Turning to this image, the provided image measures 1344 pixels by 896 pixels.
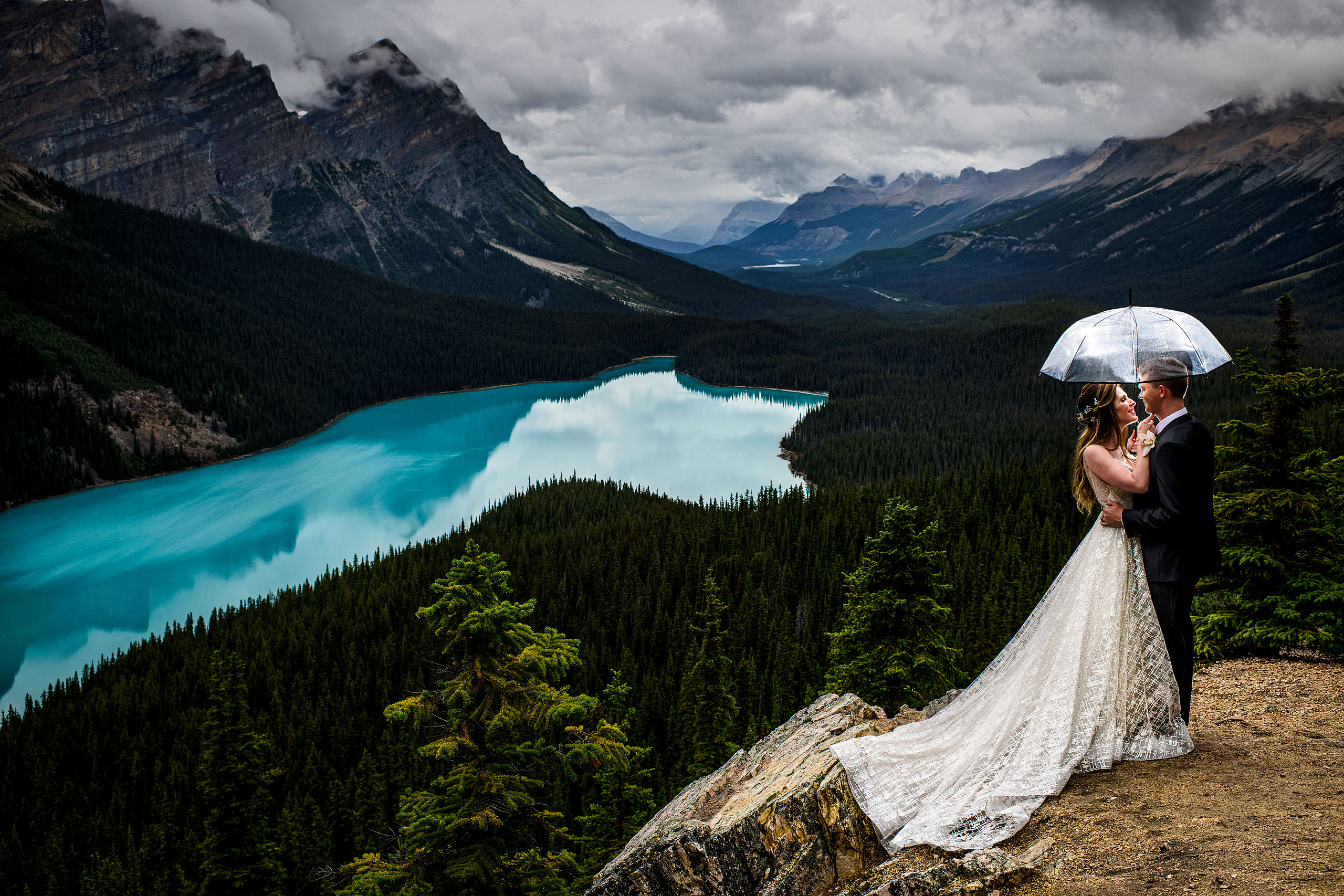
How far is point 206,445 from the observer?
105125 millimetres

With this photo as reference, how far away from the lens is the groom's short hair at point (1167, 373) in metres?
7.04

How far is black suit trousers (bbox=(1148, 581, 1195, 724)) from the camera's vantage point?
738 cm

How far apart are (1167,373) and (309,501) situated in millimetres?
90157

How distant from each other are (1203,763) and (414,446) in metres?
118

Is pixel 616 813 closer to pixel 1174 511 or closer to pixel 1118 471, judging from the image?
pixel 1118 471

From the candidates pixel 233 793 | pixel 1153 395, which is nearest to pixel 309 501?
pixel 233 793

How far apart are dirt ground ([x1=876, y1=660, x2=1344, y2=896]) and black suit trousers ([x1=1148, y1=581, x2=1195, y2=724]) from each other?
0.88m

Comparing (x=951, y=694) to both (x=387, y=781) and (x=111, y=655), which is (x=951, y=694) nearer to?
(x=387, y=781)

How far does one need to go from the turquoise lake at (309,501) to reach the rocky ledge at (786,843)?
4917 centimetres

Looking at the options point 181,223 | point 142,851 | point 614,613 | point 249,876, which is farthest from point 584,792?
point 181,223

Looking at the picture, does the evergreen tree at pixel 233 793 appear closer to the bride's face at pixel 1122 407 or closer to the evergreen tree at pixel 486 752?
the evergreen tree at pixel 486 752

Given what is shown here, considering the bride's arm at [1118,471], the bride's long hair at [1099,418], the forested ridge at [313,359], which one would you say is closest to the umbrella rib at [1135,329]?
the bride's long hair at [1099,418]

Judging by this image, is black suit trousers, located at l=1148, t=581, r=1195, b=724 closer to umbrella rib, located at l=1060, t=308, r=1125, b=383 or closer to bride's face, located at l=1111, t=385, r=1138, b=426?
bride's face, located at l=1111, t=385, r=1138, b=426

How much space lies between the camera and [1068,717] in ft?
24.9
